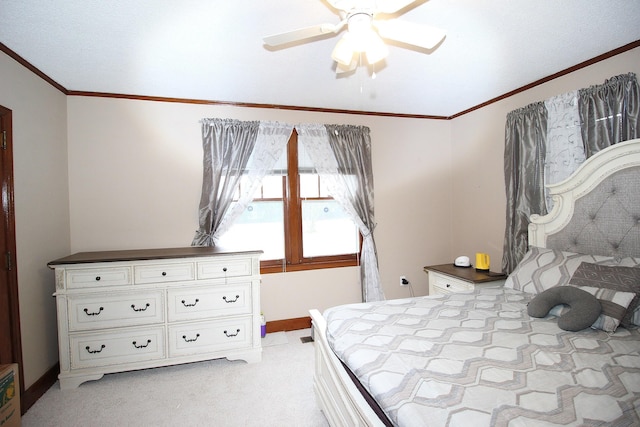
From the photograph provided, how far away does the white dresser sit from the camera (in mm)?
2410

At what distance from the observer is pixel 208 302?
2.68 metres

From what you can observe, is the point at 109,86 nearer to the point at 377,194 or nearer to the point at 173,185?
the point at 173,185

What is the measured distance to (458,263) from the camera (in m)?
3.37

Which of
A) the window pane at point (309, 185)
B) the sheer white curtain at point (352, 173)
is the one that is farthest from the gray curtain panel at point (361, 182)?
the window pane at point (309, 185)

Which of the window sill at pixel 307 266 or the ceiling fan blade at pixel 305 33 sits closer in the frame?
the ceiling fan blade at pixel 305 33

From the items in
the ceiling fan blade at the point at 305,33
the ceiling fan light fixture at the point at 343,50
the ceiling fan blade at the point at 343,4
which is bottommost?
the ceiling fan light fixture at the point at 343,50

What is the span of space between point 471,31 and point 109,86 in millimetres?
2971

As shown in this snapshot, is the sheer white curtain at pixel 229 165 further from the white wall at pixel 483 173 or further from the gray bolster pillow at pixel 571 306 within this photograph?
the gray bolster pillow at pixel 571 306

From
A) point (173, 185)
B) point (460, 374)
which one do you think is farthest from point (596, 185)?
point (173, 185)

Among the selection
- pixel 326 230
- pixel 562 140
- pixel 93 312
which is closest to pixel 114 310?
pixel 93 312

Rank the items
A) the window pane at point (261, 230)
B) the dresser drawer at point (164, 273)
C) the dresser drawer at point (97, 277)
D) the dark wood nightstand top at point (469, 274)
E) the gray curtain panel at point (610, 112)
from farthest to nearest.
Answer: the window pane at point (261, 230) → the dark wood nightstand top at point (469, 274) → the dresser drawer at point (164, 273) → the dresser drawer at point (97, 277) → the gray curtain panel at point (610, 112)

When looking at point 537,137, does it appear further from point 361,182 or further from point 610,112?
point 361,182

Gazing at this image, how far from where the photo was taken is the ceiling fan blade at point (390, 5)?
4.40ft

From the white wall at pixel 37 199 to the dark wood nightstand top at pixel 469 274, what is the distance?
352cm
